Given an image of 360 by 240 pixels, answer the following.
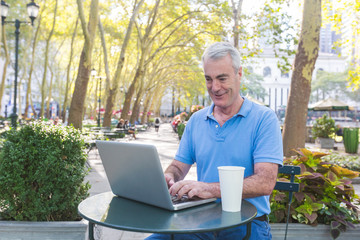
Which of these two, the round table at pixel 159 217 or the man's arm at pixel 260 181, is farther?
the man's arm at pixel 260 181

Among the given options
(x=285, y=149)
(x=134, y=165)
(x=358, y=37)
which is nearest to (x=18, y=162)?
(x=134, y=165)

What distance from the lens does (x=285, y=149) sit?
7172 millimetres

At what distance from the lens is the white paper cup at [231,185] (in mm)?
1796

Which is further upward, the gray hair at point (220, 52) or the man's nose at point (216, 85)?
the gray hair at point (220, 52)

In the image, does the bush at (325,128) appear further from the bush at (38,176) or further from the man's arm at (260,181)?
the man's arm at (260,181)

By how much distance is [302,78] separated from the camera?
718 centimetres

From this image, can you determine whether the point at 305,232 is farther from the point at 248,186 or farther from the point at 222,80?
A: the point at 222,80

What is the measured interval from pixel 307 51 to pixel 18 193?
5.72 meters

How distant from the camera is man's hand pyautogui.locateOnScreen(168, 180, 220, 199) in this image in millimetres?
2033

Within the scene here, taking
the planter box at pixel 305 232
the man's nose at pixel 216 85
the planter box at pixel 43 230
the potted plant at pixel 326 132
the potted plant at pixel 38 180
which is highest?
the man's nose at pixel 216 85

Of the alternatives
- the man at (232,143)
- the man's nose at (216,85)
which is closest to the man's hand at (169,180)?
the man at (232,143)

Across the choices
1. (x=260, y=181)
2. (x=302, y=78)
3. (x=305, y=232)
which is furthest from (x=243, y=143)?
(x=302, y=78)

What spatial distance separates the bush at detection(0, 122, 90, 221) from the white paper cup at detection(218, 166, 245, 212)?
1.91m

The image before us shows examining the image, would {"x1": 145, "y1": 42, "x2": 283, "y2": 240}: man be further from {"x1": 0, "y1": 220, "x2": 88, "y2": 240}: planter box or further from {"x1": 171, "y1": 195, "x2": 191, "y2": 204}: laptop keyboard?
{"x1": 0, "y1": 220, "x2": 88, "y2": 240}: planter box
